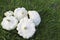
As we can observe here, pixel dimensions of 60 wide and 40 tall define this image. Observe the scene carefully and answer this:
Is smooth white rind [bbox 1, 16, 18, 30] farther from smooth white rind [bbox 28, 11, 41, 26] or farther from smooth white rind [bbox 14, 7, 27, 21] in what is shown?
smooth white rind [bbox 28, 11, 41, 26]

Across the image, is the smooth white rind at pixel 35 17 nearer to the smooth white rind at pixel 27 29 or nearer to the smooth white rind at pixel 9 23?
the smooth white rind at pixel 27 29

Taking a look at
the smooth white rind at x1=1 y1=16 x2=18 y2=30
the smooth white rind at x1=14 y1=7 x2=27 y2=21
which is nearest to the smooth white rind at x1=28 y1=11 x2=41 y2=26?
the smooth white rind at x1=14 y1=7 x2=27 y2=21

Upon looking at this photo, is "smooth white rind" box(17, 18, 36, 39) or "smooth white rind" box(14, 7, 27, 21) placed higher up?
"smooth white rind" box(14, 7, 27, 21)

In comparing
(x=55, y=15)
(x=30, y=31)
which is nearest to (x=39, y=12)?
(x=55, y=15)

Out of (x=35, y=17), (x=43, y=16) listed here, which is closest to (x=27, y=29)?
(x=35, y=17)

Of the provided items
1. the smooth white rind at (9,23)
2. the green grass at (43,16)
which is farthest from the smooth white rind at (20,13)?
the green grass at (43,16)

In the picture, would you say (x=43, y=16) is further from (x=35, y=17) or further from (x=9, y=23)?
(x=9, y=23)
